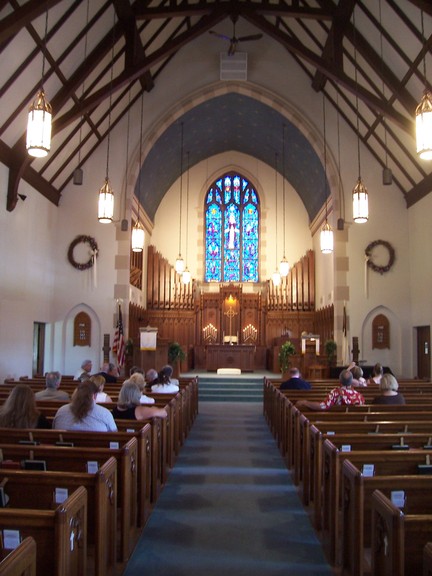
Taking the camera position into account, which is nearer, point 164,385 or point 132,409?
point 132,409

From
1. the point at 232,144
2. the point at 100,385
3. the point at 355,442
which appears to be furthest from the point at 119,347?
the point at 355,442

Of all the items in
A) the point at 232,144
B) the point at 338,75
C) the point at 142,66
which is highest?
the point at 232,144

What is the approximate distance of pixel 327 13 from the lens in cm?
1001

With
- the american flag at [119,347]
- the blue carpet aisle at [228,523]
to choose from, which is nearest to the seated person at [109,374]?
the blue carpet aisle at [228,523]

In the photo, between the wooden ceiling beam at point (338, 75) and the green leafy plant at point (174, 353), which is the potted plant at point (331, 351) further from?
the wooden ceiling beam at point (338, 75)

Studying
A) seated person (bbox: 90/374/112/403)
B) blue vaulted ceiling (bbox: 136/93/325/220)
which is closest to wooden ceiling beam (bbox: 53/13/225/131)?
blue vaulted ceiling (bbox: 136/93/325/220)

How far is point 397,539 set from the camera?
2.17 metres

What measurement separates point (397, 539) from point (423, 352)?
1108 centimetres

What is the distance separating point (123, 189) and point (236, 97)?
3.90 metres

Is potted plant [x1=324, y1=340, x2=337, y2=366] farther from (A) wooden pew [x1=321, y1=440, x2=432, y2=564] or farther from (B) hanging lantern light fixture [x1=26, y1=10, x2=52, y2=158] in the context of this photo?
→ (A) wooden pew [x1=321, y1=440, x2=432, y2=564]

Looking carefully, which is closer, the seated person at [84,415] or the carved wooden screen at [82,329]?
the seated person at [84,415]

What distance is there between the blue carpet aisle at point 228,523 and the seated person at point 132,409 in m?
0.69

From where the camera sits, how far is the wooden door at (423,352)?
12.2 metres

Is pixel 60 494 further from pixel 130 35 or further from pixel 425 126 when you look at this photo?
pixel 130 35
